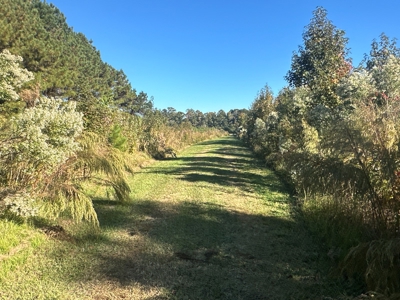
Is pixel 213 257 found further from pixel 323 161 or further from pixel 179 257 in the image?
pixel 323 161

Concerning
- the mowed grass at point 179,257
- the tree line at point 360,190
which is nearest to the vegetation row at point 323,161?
the tree line at point 360,190

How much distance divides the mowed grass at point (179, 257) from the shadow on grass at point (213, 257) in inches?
0.5

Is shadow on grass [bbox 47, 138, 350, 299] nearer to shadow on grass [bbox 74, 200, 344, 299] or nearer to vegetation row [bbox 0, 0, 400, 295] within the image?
shadow on grass [bbox 74, 200, 344, 299]

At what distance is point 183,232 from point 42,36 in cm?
2086

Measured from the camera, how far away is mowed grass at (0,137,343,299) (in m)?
4.15

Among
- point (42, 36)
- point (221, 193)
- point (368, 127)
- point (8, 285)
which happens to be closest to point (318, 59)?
point (221, 193)

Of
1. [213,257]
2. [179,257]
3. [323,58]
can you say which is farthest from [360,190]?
[323,58]

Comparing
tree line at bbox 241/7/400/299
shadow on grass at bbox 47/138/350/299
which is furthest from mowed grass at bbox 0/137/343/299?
tree line at bbox 241/7/400/299

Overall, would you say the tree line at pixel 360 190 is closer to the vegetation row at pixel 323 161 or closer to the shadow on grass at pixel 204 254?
the vegetation row at pixel 323 161

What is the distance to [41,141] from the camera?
4410mm

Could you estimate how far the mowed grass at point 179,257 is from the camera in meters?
4.15

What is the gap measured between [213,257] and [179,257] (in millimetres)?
549

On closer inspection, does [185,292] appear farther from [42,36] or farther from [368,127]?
[42,36]

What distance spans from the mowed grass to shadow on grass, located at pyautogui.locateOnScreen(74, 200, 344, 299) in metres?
0.01
